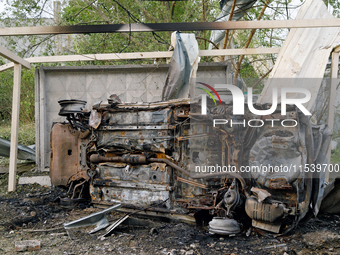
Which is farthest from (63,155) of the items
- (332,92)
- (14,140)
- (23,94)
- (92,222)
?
(23,94)

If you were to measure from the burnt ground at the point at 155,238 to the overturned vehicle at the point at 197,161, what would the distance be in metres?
0.20

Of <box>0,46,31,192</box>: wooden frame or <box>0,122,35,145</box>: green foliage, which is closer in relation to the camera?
<box>0,46,31,192</box>: wooden frame

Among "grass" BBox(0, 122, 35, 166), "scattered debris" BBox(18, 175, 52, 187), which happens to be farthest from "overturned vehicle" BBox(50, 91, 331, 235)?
"grass" BBox(0, 122, 35, 166)

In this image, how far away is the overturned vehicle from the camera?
13.4 feet

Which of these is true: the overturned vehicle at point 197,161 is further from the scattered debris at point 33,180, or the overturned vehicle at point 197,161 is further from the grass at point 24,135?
the grass at point 24,135

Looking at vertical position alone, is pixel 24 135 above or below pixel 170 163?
above

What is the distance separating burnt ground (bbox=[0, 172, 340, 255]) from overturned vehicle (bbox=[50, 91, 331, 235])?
0.65 feet

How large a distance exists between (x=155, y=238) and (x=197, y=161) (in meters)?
1.29

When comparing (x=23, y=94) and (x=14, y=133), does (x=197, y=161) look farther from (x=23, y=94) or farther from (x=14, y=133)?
(x=23, y=94)

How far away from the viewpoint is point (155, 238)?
4.23m

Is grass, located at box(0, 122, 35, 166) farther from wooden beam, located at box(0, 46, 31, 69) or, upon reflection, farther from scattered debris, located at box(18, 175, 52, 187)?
wooden beam, located at box(0, 46, 31, 69)

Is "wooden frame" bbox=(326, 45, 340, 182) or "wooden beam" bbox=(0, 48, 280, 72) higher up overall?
"wooden beam" bbox=(0, 48, 280, 72)

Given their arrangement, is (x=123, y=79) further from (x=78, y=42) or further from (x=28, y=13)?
(x=78, y=42)

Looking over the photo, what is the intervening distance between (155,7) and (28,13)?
195 inches
